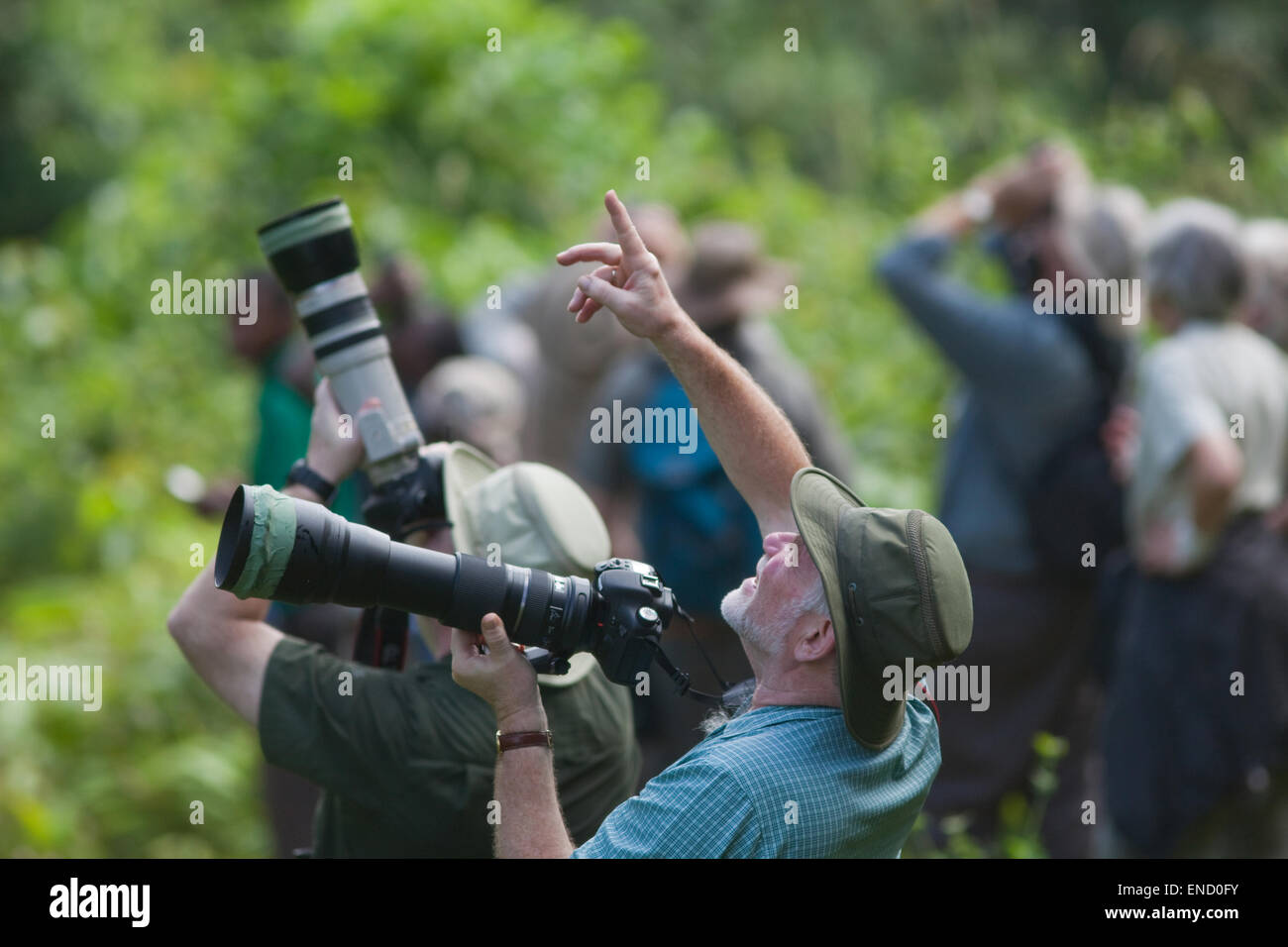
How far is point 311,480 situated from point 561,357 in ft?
11.7

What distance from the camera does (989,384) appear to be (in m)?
4.85

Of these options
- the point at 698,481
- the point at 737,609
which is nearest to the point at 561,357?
the point at 698,481

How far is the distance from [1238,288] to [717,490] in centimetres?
170

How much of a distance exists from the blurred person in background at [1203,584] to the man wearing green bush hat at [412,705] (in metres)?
2.13

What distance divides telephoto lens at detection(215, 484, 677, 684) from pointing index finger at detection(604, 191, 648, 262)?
19.8 inches

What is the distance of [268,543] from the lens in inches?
84.4

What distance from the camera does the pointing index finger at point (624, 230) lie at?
7.72ft

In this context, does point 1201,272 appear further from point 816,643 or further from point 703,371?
point 816,643

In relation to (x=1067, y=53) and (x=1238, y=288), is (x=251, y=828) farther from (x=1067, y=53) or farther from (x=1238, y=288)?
(x=1067, y=53)

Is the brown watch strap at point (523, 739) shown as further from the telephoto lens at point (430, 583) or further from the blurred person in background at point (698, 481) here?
the blurred person in background at point (698, 481)

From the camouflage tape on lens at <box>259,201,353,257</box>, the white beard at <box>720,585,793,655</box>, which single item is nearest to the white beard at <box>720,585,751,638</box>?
the white beard at <box>720,585,793,655</box>

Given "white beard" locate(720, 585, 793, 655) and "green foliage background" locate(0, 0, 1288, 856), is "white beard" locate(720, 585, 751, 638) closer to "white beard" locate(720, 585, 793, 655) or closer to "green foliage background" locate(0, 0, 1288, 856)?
"white beard" locate(720, 585, 793, 655)

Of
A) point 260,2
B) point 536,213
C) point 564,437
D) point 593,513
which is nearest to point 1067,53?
point 536,213
